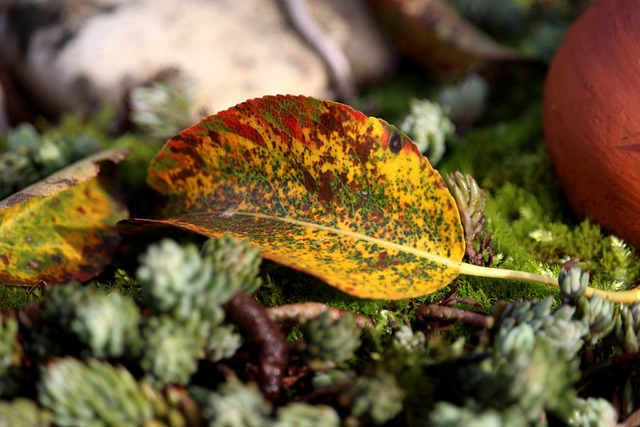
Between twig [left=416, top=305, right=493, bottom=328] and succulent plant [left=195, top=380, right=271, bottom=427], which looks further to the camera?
twig [left=416, top=305, right=493, bottom=328]

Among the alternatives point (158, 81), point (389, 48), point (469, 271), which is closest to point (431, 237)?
point (469, 271)

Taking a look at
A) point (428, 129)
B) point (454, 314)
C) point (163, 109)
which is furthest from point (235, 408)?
point (163, 109)

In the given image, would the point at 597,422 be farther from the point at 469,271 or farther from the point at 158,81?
the point at 158,81

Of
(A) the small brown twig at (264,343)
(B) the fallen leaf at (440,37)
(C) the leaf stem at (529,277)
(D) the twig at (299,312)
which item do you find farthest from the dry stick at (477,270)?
(B) the fallen leaf at (440,37)

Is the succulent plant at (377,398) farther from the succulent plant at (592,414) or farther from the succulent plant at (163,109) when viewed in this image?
the succulent plant at (163,109)

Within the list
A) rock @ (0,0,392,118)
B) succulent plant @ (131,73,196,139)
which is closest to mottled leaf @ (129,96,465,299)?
succulent plant @ (131,73,196,139)

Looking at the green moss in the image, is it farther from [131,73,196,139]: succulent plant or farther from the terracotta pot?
the terracotta pot

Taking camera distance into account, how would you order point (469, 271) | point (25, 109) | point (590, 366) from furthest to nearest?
point (25, 109), point (469, 271), point (590, 366)
